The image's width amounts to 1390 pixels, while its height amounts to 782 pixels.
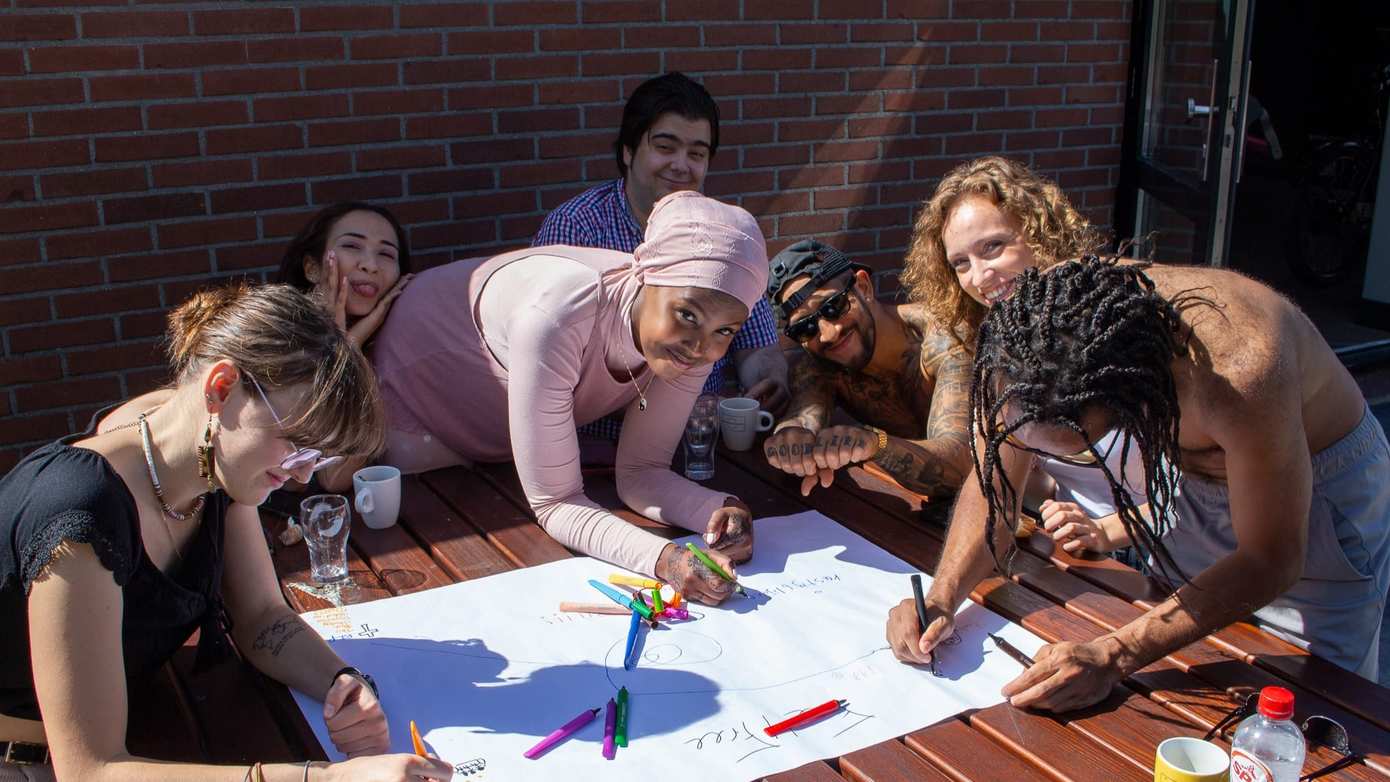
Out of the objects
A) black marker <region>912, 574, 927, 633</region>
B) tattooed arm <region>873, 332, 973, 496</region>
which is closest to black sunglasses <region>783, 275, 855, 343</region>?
tattooed arm <region>873, 332, 973, 496</region>

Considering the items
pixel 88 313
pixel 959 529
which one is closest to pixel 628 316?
pixel 959 529

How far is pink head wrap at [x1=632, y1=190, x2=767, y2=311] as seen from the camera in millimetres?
2293

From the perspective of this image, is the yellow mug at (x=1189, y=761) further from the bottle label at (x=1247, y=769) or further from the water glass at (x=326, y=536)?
the water glass at (x=326, y=536)

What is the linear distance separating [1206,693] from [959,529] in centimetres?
53

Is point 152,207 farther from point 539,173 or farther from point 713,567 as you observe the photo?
point 713,567

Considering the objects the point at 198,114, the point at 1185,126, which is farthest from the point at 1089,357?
the point at 1185,126

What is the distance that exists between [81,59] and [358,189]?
0.88m

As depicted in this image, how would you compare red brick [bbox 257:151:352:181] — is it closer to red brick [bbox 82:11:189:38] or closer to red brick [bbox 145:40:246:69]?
red brick [bbox 145:40:246:69]

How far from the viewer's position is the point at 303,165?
3.77m

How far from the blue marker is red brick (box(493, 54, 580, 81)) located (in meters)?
2.51

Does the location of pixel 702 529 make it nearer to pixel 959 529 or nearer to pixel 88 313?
pixel 959 529

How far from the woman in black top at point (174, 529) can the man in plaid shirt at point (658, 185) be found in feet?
5.94

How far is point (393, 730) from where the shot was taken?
1779mm

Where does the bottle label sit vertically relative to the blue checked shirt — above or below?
below
